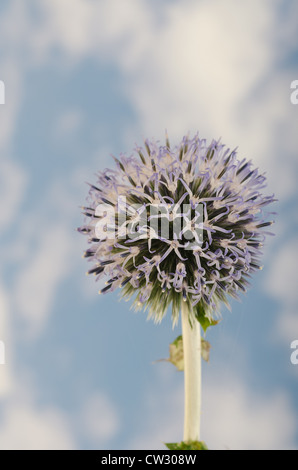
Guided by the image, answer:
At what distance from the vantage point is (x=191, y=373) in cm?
465

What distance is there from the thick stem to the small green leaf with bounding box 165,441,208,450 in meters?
0.17

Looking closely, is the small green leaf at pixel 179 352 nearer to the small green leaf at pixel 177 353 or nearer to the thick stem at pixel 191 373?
the small green leaf at pixel 177 353

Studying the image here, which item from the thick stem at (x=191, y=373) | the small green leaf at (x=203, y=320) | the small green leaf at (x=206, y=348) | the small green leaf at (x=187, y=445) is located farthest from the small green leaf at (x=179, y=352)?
the small green leaf at (x=187, y=445)

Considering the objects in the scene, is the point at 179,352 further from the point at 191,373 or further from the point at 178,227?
the point at 178,227

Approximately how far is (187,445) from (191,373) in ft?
2.08

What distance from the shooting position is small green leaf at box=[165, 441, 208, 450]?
14.1ft

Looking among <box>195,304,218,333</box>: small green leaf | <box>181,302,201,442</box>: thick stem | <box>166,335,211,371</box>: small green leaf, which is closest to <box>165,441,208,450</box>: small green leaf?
<box>181,302,201,442</box>: thick stem

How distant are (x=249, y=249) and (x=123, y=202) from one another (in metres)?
1.34

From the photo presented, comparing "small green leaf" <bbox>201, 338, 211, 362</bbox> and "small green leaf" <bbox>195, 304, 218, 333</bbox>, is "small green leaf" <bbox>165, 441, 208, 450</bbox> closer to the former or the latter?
"small green leaf" <bbox>201, 338, 211, 362</bbox>

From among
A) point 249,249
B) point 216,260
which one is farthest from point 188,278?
point 249,249

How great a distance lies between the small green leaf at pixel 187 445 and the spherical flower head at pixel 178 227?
110 cm

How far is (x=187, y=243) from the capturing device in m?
4.49

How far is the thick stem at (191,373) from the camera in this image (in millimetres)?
4609
